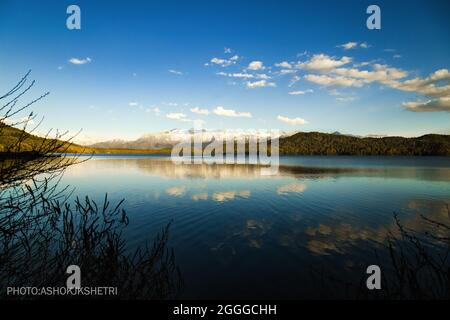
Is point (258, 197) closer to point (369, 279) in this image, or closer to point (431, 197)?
point (369, 279)

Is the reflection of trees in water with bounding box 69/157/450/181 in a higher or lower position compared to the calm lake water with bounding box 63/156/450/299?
higher

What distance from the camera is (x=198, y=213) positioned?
62.7 feet

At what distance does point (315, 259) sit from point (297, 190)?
1857 centimetres

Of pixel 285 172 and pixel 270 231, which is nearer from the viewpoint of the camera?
pixel 270 231

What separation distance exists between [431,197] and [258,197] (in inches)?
701

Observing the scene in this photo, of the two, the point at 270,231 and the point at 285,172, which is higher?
the point at 285,172

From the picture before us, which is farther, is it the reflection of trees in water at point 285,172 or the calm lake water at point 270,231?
the reflection of trees in water at point 285,172

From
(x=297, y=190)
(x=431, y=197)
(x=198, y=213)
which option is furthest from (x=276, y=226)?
(x=431, y=197)

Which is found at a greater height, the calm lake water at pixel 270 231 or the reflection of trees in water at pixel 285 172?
the reflection of trees in water at pixel 285 172

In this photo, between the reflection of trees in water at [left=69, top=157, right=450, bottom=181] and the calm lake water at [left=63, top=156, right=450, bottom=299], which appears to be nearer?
the calm lake water at [left=63, top=156, right=450, bottom=299]

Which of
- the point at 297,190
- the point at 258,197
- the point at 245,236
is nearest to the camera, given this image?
the point at 245,236

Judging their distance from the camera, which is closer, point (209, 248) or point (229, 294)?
point (229, 294)

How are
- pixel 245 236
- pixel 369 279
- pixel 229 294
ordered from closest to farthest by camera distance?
pixel 229 294
pixel 369 279
pixel 245 236
